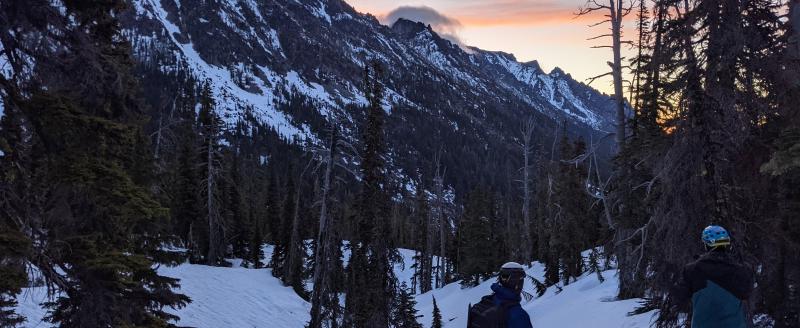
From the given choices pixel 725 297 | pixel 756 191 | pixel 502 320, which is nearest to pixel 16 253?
pixel 502 320

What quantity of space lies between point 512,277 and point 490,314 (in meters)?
0.35

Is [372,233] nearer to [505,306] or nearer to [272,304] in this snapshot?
[272,304]

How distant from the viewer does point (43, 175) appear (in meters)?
6.17

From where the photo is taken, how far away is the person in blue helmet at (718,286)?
5.04 m

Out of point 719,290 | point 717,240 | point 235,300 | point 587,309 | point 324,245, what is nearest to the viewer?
point 719,290

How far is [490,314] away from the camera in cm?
434

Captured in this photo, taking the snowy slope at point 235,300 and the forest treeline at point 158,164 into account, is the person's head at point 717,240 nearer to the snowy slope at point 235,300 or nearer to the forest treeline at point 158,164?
the forest treeline at point 158,164

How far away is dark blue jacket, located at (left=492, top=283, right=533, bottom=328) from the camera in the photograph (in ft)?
14.0

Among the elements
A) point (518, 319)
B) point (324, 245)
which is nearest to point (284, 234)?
point (324, 245)

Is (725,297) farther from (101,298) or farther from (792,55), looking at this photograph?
(101,298)

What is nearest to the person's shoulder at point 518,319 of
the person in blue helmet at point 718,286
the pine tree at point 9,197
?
the person in blue helmet at point 718,286

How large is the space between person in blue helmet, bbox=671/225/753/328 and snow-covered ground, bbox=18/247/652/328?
8709 millimetres

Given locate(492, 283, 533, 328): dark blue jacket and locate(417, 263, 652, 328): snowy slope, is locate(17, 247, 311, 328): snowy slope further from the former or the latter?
locate(492, 283, 533, 328): dark blue jacket

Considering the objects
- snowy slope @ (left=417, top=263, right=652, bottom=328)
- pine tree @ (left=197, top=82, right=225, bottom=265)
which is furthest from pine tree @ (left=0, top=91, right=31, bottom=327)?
Result: pine tree @ (left=197, top=82, right=225, bottom=265)
